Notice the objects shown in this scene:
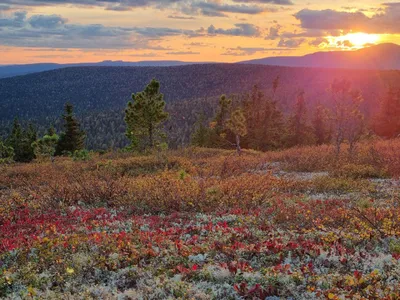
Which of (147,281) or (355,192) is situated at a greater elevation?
(147,281)

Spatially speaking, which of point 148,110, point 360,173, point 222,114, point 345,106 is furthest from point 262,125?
point 360,173

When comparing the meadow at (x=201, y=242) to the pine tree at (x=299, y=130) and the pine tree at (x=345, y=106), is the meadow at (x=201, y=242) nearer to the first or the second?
the pine tree at (x=345, y=106)

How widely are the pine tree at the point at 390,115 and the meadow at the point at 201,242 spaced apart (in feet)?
181

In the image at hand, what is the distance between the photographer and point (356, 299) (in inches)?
217

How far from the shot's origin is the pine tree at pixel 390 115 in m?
63.9

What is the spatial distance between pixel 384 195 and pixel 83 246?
11.1 m

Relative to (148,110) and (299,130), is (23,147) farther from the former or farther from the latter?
(299,130)

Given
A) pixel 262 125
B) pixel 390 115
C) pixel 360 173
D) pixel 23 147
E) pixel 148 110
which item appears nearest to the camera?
pixel 360 173

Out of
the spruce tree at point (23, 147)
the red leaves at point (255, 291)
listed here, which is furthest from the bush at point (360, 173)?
the spruce tree at point (23, 147)

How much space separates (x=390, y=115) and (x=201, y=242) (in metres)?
65.2

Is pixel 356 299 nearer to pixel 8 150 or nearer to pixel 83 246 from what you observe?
pixel 83 246

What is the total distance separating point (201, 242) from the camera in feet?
29.1

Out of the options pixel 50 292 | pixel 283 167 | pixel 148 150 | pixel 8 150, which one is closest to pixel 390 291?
pixel 50 292

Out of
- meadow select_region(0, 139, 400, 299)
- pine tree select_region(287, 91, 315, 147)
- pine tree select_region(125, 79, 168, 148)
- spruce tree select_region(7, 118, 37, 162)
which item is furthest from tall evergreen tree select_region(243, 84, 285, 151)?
meadow select_region(0, 139, 400, 299)
